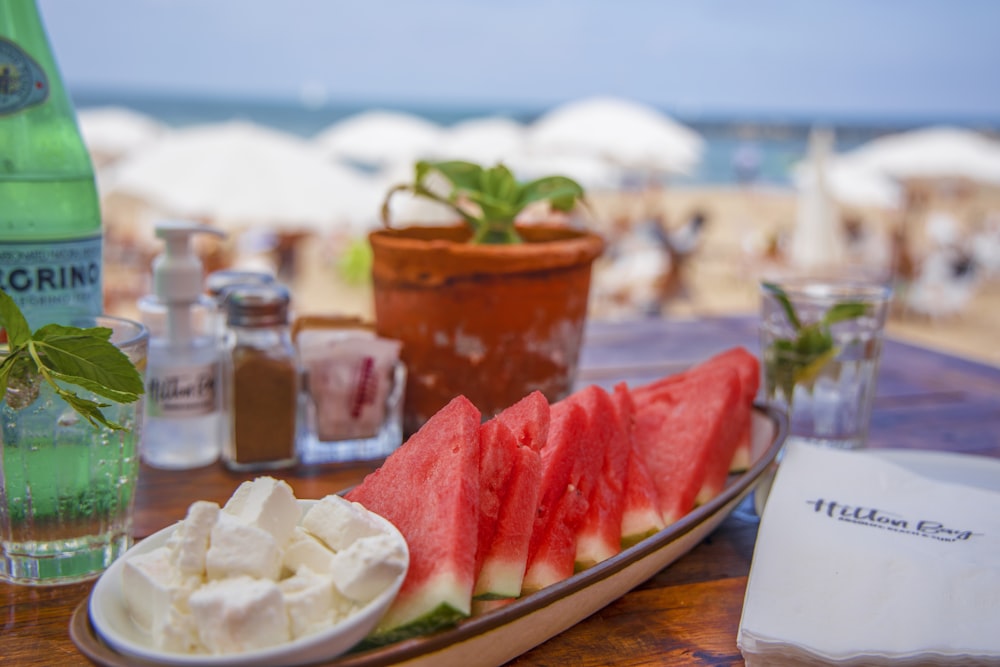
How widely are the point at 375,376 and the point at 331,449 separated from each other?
0.13 meters

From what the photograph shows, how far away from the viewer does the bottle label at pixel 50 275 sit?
101cm

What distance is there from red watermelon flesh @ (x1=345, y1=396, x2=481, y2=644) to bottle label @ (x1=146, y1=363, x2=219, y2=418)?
45cm

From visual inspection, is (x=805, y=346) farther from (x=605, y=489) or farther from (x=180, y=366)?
(x=180, y=366)

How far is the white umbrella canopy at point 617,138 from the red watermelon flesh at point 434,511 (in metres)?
8.72

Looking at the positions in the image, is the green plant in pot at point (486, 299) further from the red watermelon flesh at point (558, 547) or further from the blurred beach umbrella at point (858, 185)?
the blurred beach umbrella at point (858, 185)

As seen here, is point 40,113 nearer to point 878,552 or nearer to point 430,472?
point 430,472

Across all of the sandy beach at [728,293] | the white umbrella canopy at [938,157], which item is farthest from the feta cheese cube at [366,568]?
the white umbrella canopy at [938,157]

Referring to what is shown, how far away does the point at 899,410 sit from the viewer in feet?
5.35

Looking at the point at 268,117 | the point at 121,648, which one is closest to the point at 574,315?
the point at 121,648

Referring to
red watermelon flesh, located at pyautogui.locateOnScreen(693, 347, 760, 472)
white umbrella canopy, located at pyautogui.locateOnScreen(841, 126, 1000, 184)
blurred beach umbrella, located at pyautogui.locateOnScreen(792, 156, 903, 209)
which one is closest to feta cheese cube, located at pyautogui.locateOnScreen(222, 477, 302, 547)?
red watermelon flesh, located at pyautogui.locateOnScreen(693, 347, 760, 472)

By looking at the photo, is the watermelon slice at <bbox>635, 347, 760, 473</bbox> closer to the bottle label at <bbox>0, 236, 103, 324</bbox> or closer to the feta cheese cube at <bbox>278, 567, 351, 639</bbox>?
the feta cheese cube at <bbox>278, 567, 351, 639</bbox>

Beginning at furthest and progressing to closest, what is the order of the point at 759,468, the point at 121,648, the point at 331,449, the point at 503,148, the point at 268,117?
the point at 268,117, the point at 503,148, the point at 331,449, the point at 759,468, the point at 121,648

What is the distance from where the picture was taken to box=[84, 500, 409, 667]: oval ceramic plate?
0.55 meters

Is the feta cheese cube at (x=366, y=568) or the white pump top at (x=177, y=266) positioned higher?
the white pump top at (x=177, y=266)
